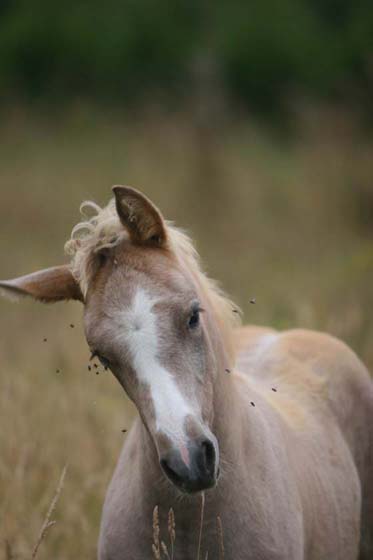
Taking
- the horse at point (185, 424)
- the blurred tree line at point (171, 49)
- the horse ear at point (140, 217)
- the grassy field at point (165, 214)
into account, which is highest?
the blurred tree line at point (171, 49)

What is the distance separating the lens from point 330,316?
722 centimetres

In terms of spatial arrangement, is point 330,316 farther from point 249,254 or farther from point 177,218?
point 177,218

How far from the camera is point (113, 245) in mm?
3410

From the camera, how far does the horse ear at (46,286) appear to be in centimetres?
345

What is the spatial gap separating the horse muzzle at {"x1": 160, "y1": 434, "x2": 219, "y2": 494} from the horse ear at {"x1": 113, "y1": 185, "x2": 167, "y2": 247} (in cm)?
85

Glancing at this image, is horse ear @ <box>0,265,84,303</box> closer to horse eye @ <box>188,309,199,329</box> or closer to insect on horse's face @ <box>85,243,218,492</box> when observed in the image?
insect on horse's face @ <box>85,243,218,492</box>

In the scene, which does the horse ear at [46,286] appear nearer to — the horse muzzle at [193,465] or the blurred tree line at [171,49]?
the horse muzzle at [193,465]

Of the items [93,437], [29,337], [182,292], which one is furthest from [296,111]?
[182,292]

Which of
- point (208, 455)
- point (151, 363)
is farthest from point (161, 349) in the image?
point (208, 455)

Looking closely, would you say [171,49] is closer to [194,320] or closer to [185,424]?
[194,320]

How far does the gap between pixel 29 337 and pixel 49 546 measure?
A: 5257 mm

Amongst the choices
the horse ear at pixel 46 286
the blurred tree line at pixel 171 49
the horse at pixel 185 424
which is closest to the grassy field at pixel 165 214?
the horse at pixel 185 424

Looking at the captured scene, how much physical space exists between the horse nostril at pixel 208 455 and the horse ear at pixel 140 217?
0.86 metres

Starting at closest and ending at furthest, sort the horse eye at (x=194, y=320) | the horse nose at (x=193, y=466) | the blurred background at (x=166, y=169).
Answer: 1. the horse nose at (x=193, y=466)
2. the horse eye at (x=194, y=320)
3. the blurred background at (x=166, y=169)
